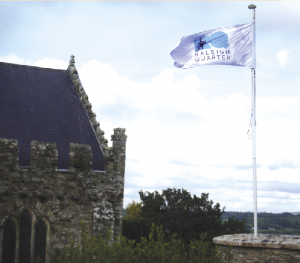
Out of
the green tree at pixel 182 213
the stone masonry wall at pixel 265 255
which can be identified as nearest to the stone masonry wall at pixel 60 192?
the stone masonry wall at pixel 265 255

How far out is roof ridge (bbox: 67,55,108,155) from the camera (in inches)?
840

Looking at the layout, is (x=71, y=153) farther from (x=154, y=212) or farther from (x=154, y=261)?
(x=154, y=212)

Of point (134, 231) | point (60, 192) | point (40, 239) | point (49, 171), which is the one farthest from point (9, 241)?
point (134, 231)

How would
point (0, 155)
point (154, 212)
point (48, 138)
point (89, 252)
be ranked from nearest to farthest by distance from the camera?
point (89, 252)
point (0, 155)
point (48, 138)
point (154, 212)

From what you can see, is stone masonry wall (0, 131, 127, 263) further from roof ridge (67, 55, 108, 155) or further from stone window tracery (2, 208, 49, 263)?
roof ridge (67, 55, 108, 155)

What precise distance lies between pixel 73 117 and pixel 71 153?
11.0ft

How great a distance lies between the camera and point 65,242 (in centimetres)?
1817

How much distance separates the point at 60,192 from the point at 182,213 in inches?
1517

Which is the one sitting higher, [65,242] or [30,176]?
[30,176]

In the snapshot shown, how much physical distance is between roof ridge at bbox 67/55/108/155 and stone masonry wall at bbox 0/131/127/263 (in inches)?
77.0

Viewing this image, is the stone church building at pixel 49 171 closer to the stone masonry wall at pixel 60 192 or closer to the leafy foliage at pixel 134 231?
the stone masonry wall at pixel 60 192

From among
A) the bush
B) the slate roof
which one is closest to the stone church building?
the slate roof

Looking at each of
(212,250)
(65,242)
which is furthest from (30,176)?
(212,250)

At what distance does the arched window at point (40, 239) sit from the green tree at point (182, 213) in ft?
116
